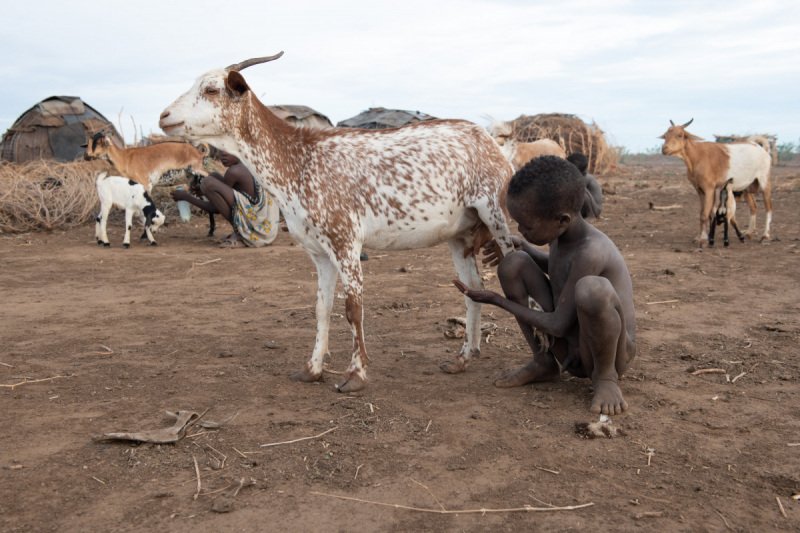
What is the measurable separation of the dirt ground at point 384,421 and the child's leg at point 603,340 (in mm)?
134

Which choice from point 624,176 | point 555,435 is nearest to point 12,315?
point 555,435

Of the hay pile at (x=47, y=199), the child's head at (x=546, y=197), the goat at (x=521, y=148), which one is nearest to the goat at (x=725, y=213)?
the goat at (x=521, y=148)

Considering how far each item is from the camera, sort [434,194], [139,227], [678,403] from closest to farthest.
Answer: [678,403], [434,194], [139,227]

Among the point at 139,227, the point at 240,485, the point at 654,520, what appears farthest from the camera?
the point at 139,227

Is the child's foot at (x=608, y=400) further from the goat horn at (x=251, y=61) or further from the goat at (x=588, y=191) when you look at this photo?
the goat at (x=588, y=191)

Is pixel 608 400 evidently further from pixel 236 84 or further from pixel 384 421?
pixel 236 84

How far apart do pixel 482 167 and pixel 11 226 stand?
11.3 metres

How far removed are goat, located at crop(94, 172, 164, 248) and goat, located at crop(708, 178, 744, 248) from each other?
29.5 ft

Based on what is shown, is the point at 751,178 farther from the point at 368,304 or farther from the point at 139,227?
the point at 139,227

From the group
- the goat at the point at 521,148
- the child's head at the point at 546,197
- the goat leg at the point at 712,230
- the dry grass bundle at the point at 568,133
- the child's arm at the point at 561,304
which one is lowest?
the goat leg at the point at 712,230

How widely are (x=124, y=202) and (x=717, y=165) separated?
9.77 m

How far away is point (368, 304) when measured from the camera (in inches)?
278

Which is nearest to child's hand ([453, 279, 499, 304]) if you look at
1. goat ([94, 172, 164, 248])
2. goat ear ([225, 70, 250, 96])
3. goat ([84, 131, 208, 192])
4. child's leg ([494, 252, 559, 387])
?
child's leg ([494, 252, 559, 387])

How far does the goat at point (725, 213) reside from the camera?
10492 mm
